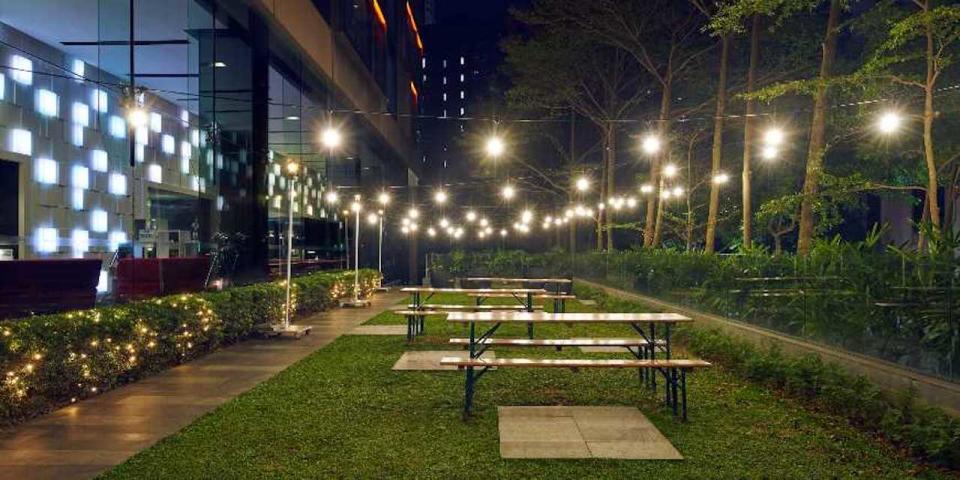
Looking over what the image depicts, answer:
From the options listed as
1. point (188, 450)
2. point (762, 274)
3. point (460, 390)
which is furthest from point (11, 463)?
point (762, 274)

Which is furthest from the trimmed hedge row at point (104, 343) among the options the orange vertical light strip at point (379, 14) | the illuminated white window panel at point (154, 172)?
the orange vertical light strip at point (379, 14)

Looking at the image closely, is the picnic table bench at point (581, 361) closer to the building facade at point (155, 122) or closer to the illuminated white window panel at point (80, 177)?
the building facade at point (155, 122)

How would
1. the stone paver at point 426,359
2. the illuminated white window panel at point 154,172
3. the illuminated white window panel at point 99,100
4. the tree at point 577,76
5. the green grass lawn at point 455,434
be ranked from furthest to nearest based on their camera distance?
the tree at point 577,76 < the illuminated white window panel at point 154,172 < the illuminated white window panel at point 99,100 < the stone paver at point 426,359 < the green grass lawn at point 455,434

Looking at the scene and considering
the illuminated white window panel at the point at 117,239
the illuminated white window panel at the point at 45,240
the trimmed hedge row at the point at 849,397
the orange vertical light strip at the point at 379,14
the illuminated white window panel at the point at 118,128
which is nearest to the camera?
the trimmed hedge row at the point at 849,397

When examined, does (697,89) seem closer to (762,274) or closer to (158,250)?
(762,274)

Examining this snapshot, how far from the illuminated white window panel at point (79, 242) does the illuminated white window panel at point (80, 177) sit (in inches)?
39.3

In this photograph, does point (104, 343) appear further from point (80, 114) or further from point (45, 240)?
point (45, 240)

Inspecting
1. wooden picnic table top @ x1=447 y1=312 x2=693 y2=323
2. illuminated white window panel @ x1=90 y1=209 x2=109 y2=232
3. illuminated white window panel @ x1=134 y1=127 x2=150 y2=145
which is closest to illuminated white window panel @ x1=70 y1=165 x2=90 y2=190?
illuminated white window panel @ x1=90 y1=209 x2=109 y2=232

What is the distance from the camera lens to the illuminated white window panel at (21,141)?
12.9 metres

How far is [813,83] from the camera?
39.8ft

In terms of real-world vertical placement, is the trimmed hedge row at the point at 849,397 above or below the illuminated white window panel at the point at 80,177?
below

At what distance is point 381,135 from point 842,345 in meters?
22.2

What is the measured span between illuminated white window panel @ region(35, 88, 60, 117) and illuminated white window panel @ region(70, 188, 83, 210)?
2.29 metres

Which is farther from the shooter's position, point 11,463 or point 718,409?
point 718,409
